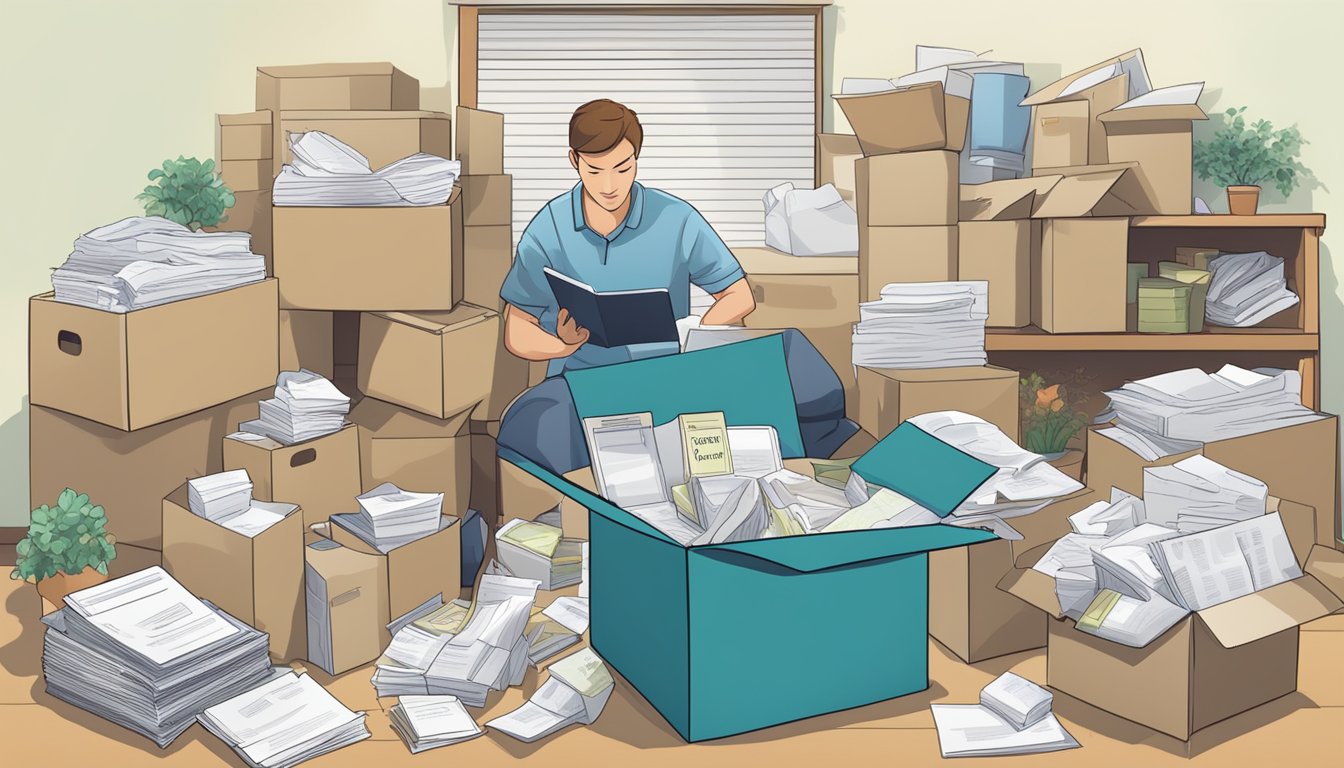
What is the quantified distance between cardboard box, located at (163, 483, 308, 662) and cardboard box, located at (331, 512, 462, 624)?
0.15 m

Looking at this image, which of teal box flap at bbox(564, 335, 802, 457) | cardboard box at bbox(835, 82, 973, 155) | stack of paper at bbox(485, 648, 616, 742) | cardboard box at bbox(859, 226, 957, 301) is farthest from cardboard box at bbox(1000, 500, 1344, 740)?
cardboard box at bbox(835, 82, 973, 155)

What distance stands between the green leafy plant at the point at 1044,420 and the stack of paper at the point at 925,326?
1.34ft

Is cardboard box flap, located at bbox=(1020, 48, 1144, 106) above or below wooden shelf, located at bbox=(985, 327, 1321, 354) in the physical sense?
above

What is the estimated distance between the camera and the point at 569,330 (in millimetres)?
3096

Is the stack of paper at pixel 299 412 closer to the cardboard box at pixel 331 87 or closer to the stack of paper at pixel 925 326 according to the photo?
the cardboard box at pixel 331 87

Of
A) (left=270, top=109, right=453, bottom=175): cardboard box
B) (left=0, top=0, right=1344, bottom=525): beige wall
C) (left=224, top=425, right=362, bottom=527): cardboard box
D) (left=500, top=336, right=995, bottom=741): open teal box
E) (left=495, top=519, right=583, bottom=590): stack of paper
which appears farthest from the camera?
(left=0, top=0, right=1344, bottom=525): beige wall

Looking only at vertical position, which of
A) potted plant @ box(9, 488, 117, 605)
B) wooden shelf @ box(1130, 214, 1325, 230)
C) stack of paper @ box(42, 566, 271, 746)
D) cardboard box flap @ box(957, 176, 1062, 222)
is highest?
cardboard box flap @ box(957, 176, 1062, 222)

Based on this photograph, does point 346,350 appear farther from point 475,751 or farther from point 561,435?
point 475,751

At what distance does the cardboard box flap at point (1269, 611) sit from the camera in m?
2.07

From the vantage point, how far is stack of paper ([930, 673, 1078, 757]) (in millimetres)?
2135

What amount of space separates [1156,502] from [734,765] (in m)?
1.05

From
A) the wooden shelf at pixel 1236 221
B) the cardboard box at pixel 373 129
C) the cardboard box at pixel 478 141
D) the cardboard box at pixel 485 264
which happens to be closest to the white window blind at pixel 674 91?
the cardboard box at pixel 478 141

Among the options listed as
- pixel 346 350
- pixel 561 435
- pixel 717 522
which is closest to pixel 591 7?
pixel 346 350

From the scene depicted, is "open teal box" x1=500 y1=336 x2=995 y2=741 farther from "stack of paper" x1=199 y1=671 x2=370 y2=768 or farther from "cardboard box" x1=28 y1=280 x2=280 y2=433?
"cardboard box" x1=28 y1=280 x2=280 y2=433
